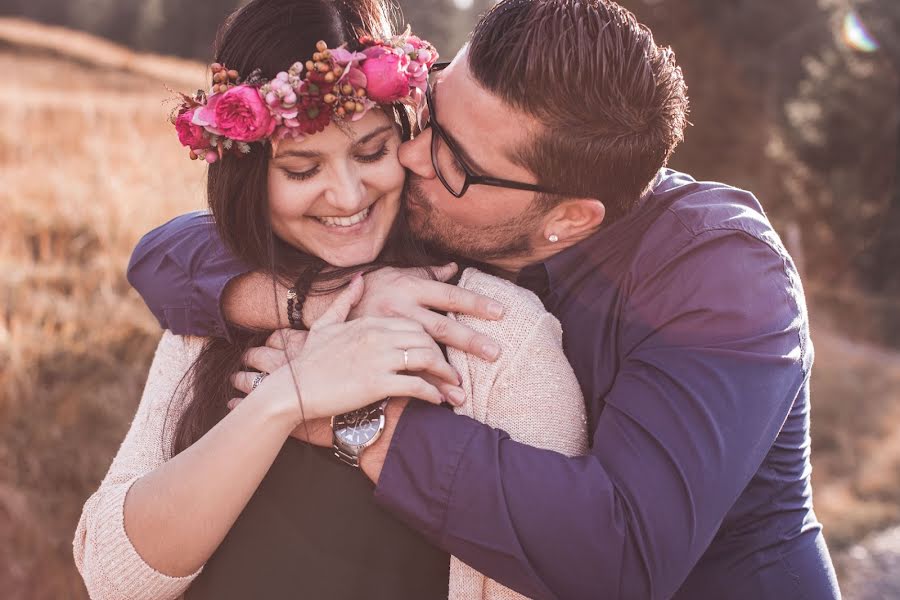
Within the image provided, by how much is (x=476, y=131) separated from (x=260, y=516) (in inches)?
55.2

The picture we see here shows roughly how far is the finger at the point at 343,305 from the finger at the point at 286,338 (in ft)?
0.30

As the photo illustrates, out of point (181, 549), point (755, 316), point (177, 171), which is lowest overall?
point (177, 171)

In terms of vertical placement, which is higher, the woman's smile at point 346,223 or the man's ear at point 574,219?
the man's ear at point 574,219

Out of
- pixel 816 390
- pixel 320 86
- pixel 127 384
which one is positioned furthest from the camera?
pixel 816 390

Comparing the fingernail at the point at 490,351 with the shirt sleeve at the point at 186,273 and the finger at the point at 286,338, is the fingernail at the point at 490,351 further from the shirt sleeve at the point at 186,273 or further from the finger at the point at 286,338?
the shirt sleeve at the point at 186,273

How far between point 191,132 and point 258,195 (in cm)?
28

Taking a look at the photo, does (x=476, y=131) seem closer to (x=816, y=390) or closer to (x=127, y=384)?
(x=127, y=384)

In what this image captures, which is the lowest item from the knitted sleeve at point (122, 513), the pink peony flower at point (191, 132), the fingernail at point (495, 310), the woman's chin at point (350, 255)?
the knitted sleeve at point (122, 513)

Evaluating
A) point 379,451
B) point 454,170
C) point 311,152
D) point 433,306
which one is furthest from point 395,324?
point 454,170

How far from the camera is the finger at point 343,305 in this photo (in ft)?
7.82

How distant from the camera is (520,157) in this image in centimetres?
283

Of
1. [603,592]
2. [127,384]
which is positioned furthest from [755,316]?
[127,384]

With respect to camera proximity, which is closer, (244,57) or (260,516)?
(260,516)

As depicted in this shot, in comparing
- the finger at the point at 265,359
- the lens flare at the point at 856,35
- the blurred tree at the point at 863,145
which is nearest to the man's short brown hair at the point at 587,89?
the finger at the point at 265,359
